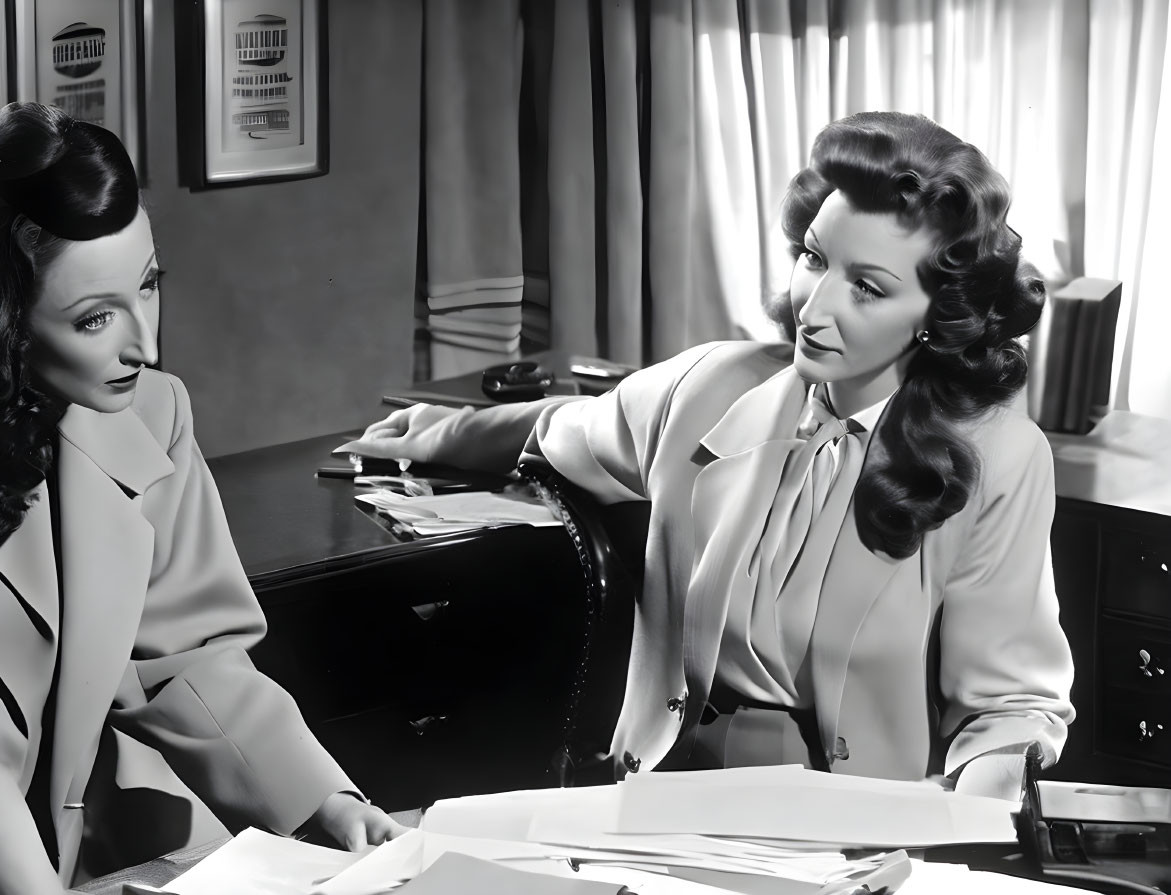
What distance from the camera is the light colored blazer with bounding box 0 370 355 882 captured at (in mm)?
1489

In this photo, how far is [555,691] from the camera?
2.07m

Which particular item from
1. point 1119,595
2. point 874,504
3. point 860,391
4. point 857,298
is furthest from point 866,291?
point 1119,595

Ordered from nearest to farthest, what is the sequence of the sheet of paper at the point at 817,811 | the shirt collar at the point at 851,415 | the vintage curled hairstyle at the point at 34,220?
the vintage curled hairstyle at the point at 34,220, the sheet of paper at the point at 817,811, the shirt collar at the point at 851,415

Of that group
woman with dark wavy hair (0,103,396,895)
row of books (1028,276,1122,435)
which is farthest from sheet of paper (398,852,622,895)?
row of books (1028,276,1122,435)

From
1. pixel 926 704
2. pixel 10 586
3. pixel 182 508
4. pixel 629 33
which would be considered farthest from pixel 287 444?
pixel 926 704

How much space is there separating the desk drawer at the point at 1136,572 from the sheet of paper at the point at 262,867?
44.6 inches

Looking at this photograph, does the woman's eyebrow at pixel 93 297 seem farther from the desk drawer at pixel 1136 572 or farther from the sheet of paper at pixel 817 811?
the desk drawer at pixel 1136 572

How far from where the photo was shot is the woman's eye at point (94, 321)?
1446 mm

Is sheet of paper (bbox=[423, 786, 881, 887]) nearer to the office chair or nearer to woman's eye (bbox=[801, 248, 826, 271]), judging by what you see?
the office chair

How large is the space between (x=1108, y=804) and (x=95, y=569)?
1116 mm

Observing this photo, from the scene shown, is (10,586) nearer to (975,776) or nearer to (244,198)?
(244,198)

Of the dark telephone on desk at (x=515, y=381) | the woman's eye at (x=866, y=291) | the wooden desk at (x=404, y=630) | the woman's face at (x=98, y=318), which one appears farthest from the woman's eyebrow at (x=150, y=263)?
the woman's eye at (x=866, y=291)

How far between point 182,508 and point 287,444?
285 millimetres

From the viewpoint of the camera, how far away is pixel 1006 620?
1.69 m
